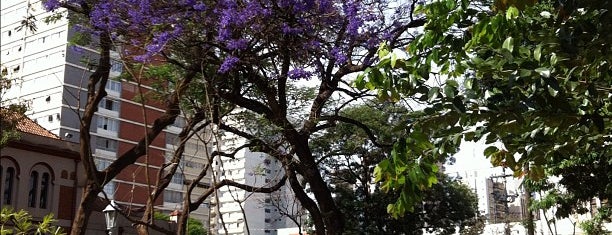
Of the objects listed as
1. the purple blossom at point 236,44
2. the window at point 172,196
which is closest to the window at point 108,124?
the window at point 172,196

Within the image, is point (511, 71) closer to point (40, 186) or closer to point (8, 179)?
point (8, 179)

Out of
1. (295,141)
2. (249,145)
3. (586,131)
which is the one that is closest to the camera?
(586,131)

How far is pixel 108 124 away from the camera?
4422cm

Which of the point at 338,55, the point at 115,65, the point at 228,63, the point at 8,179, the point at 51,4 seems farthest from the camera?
the point at 8,179

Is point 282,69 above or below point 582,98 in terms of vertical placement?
above

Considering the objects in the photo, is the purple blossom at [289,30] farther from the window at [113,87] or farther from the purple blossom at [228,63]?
the window at [113,87]

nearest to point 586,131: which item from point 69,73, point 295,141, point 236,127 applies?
point 295,141

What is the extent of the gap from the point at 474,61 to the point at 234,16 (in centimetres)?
486

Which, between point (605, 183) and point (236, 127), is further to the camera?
point (236, 127)

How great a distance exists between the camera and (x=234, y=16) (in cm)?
838

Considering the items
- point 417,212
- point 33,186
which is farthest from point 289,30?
point 33,186

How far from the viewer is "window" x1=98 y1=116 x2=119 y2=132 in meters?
43.8

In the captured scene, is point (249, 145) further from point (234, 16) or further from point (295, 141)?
point (234, 16)

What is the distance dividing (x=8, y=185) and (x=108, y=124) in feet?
83.5
